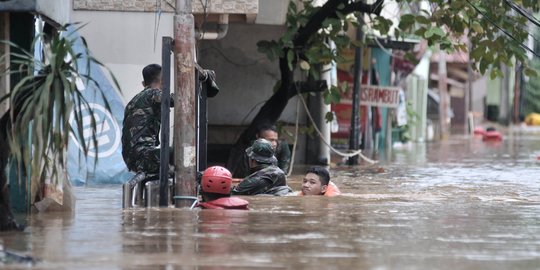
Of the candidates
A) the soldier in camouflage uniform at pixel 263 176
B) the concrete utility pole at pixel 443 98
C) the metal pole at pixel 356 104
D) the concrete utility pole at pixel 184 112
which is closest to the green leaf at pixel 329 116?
the metal pole at pixel 356 104

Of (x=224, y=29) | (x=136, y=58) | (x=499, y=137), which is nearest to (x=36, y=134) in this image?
(x=136, y=58)

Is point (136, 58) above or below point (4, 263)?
above

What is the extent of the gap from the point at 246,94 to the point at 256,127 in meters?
3.36

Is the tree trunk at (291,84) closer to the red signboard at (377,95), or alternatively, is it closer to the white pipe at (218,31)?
the white pipe at (218,31)

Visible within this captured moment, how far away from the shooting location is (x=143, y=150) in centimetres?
1241

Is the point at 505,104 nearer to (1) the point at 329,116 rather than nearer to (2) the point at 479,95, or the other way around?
(2) the point at 479,95

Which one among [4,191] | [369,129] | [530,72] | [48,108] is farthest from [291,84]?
[369,129]

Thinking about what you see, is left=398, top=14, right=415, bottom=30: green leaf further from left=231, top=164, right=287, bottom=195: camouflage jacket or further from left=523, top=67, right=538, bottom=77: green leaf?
left=231, top=164, right=287, bottom=195: camouflage jacket

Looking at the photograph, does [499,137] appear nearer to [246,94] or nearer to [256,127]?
[246,94]

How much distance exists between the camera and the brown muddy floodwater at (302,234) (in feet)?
26.2

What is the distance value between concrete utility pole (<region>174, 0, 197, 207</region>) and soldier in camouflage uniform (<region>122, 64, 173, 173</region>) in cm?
75

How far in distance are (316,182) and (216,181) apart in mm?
2247

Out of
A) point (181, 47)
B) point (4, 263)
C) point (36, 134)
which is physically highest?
point (181, 47)

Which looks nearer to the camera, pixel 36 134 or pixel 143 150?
pixel 36 134
